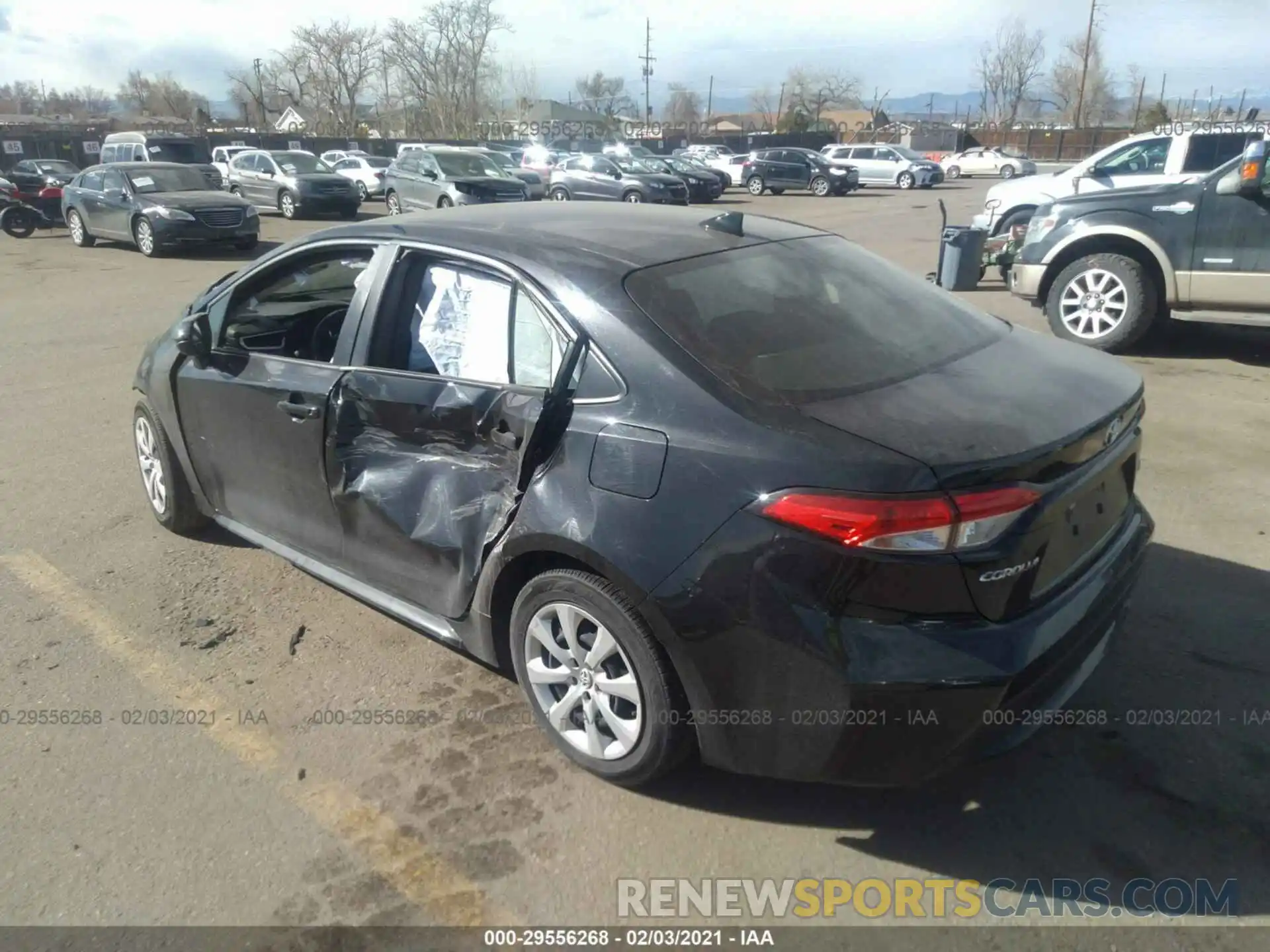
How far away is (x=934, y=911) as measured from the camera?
252 centimetres

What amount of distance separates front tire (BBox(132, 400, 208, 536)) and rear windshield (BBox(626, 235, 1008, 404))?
2.77 meters

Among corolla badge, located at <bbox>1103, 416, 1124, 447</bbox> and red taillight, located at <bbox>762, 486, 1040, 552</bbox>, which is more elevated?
corolla badge, located at <bbox>1103, 416, 1124, 447</bbox>

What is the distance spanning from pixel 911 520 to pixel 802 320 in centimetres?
95

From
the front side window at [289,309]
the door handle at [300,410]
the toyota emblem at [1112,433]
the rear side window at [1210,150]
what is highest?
the rear side window at [1210,150]

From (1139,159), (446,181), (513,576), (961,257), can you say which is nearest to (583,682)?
(513,576)

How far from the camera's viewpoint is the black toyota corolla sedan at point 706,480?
2373 mm

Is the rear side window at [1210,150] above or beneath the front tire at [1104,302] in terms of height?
above

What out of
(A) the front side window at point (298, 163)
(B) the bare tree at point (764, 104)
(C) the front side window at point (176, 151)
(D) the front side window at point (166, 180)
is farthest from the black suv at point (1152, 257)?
(B) the bare tree at point (764, 104)

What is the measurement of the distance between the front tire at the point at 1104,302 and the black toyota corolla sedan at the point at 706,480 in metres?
5.32

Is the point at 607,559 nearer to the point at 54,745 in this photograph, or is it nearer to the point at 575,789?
the point at 575,789

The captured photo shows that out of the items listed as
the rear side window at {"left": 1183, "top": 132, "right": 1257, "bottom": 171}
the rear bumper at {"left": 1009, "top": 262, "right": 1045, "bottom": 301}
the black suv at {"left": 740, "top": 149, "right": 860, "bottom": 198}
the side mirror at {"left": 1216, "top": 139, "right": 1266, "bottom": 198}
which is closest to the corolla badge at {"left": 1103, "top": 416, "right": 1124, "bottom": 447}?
the side mirror at {"left": 1216, "top": 139, "right": 1266, "bottom": 198}

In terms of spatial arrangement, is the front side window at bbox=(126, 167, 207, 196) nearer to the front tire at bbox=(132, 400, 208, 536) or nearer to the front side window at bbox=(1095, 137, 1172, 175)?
the front tire at bbox=(132, 400, 208, 536)

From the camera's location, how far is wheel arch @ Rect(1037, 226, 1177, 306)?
311 inches

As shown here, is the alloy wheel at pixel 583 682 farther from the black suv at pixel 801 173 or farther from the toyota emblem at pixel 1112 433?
the black suv at pixel 801 173
